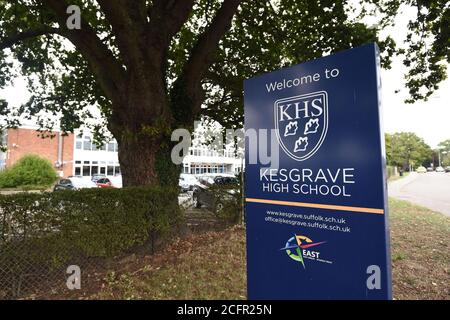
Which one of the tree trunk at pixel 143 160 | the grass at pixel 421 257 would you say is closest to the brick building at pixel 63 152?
the tree trunk at pixel 143 160

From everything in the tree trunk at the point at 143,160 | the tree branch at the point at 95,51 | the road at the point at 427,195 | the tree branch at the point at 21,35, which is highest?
the tree branch at the point at 21,35

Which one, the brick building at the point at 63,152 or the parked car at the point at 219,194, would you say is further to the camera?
the brick building at the point at 63,152

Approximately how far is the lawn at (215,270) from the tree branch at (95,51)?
3.83 m

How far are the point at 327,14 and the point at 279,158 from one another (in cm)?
725

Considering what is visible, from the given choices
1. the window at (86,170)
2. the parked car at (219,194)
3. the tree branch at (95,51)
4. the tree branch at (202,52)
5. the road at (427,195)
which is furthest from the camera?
the window at (86,170)

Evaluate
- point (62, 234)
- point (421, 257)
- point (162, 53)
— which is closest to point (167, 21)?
point (162, 53)

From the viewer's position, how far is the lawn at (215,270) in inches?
169

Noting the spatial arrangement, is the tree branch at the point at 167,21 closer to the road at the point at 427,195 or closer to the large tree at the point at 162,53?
the large tree at the point at 162,53

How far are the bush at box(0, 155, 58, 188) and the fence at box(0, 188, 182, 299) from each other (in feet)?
93.8

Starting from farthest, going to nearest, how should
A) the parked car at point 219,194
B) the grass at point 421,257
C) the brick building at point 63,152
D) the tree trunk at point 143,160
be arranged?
the brick building at point 63,152 → the parked car at point 219,194 → the tree trunk at point 143,160 → the grass at point 421,257

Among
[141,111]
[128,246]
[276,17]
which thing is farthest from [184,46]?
[128,246]

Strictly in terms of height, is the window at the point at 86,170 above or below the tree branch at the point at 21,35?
below

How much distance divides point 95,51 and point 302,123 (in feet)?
18.0
